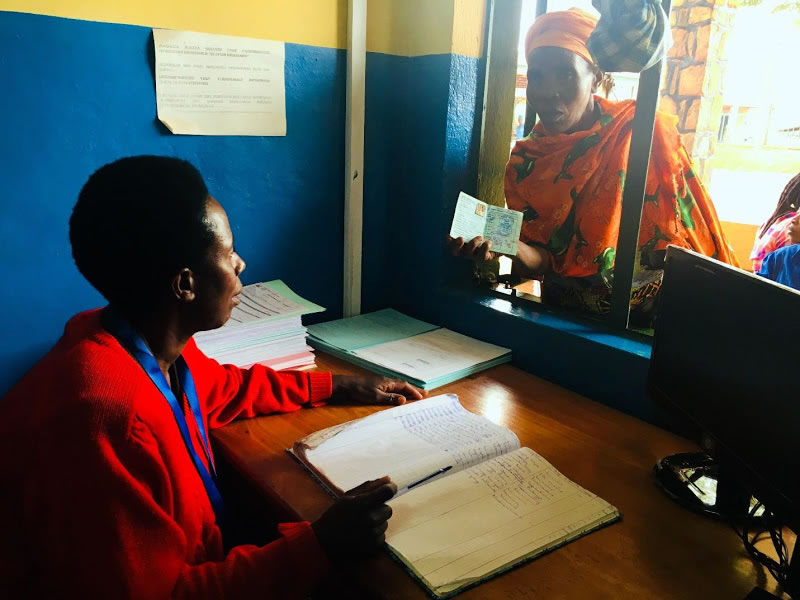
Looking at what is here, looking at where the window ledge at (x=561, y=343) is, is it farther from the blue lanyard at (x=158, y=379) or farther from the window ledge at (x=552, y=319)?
the blue lanyard at (x=158, y=379)

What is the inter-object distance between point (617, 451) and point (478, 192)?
895 millimetres

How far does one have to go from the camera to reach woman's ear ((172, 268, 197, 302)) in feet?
3.13

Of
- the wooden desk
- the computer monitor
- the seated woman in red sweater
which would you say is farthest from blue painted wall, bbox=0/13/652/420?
the seated woman in red sweater

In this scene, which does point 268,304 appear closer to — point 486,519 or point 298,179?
point 298,179

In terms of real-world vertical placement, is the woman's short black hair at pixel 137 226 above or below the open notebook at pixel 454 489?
above

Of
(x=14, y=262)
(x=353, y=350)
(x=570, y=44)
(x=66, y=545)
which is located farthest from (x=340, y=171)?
(x=66, y=545)

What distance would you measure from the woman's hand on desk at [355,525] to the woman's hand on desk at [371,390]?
1.53 ft

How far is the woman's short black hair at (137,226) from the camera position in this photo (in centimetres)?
88

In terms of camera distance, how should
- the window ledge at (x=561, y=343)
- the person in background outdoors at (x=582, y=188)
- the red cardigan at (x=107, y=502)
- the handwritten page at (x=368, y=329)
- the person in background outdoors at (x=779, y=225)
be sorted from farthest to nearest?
the person in background outdoors at (x=779, y=225), the handwritten page at (x=368, y=329), the person in background outdoors at (x=582, y=188), the window ledge at (x=561, y=343), the red cardigan at (x=107, y=502)

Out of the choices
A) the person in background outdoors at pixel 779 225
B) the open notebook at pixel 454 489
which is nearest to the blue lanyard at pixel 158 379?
the open notebook at pixel 454 489

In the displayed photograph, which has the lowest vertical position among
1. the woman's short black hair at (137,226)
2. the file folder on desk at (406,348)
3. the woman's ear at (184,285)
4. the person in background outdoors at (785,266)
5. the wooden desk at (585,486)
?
the wooden desk at (585,486)

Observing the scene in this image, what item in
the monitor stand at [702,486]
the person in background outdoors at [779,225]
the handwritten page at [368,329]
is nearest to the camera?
the monitor stand at [702,486]

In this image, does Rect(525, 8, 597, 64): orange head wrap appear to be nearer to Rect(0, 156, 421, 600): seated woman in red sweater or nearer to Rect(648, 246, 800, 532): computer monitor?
Rect(648, 246, 800, 532): computer monitor

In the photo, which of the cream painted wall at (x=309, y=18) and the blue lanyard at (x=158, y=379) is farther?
the cream painted wall at (x=309, y=18)
